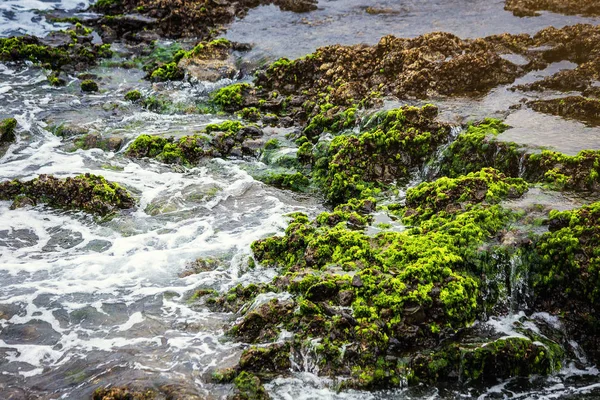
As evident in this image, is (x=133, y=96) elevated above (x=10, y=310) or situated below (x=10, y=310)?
above

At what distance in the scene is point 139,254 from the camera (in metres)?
9.45

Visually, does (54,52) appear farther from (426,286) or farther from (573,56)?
(573,56)

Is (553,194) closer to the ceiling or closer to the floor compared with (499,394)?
closer to the ceiling

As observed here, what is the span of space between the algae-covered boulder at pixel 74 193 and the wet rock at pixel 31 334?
3373mm

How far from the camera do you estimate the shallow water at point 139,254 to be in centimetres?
672

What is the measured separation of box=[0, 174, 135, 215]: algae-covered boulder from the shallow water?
0.26 metres

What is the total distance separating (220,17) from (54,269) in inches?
601

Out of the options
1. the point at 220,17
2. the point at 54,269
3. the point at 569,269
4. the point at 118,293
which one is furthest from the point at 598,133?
the point at 220,17

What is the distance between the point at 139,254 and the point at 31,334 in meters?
2.34

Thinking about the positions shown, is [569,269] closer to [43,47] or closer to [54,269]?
[54,269]

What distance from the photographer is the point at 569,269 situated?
7.38m

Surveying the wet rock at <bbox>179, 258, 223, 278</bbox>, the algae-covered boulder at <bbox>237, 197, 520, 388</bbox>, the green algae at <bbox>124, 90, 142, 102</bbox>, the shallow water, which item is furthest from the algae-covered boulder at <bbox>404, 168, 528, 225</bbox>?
the green algae at <bbox>124, 90, 142, 102</bbox>

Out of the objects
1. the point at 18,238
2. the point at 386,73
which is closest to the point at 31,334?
the point at 18,238

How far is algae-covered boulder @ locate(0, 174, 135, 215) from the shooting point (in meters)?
10.8
